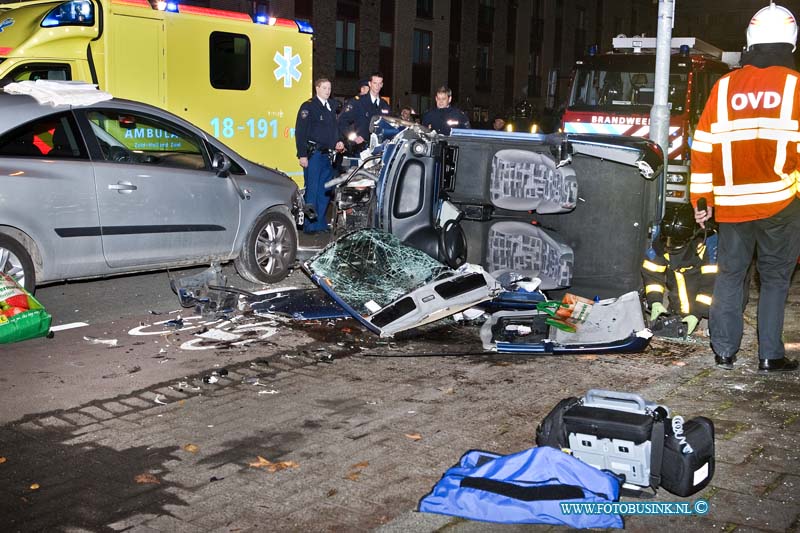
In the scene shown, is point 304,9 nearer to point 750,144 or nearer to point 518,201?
point 518,201

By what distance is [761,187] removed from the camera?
593cm

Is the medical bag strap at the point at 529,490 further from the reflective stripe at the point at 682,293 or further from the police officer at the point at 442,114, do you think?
the police officer at the point at 442,114

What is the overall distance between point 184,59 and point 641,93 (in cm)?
744

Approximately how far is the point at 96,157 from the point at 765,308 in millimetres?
5221

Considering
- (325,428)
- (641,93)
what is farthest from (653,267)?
(641,93)

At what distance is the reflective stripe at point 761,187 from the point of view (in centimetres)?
589

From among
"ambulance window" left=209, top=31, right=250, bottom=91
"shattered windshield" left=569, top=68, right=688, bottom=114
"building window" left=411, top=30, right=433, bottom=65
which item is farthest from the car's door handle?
"building window" left=411, top=30, right=433, bottom=65

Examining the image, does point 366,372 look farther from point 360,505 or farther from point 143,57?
point 143,57

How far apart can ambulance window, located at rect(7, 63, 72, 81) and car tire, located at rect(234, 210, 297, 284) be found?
3298 millimetres

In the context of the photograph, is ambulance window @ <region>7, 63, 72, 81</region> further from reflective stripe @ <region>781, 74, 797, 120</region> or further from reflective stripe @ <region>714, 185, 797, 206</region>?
reflective stripe @ <region>781, 74, 797, 120</region>

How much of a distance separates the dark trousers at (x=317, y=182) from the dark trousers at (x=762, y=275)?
699 centimetres

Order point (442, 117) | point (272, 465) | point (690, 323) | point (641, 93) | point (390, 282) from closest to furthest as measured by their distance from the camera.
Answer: point (272, 465) → point (690, 323) → point (390, 282) → point (442, 117) → point (641, 93)

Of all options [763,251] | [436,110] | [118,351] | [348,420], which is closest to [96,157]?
[118,351]

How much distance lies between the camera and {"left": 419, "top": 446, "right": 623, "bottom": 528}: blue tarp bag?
3.73 meters
